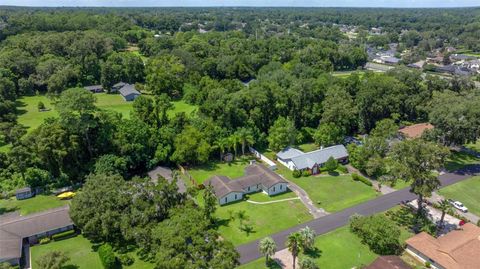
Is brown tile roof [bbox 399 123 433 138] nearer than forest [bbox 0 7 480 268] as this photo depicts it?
No

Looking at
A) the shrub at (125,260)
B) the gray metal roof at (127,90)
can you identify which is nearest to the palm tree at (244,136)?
the shrub at (125,260)

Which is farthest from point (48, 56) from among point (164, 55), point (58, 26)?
point (58, 26)

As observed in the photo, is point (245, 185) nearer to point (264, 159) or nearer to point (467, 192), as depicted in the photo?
point (264, 159)

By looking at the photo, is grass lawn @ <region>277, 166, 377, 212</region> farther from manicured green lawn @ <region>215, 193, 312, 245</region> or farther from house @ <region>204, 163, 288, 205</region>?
house @ <region>204, 163, 288, 205</region>

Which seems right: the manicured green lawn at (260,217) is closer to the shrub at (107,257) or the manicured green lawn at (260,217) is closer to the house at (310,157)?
the house at (310,157)

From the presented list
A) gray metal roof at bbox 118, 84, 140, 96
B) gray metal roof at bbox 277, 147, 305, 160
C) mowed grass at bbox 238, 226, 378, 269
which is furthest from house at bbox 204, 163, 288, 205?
gray metal roof at bbox 118, 84, 140, 96
